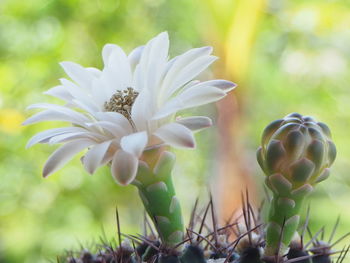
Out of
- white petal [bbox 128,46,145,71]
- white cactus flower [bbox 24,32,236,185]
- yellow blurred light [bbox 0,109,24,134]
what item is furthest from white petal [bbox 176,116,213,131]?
yellow blurred light [bbox 0,109,24,134]

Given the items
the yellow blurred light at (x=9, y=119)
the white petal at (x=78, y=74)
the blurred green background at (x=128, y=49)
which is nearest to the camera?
the white petal at (x=78, y=74)

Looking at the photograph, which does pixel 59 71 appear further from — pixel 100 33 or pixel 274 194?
pixel 274 194

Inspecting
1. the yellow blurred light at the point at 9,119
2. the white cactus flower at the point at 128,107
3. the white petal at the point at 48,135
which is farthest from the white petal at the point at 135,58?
the yellow blurred light at the point at 9,119

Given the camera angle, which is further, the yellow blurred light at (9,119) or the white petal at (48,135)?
the yellow blurred light at (9,119)

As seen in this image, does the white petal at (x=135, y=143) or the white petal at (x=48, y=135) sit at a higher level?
the white petal at (x=48, y=135)

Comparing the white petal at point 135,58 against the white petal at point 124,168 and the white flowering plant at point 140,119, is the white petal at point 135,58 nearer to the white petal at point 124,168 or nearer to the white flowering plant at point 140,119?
the white flowering plant at point 140,119

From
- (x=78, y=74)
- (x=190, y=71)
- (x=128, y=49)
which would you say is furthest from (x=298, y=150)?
(x=128, y=49)

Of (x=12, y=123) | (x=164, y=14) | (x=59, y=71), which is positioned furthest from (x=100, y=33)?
(x=12, y=123)
